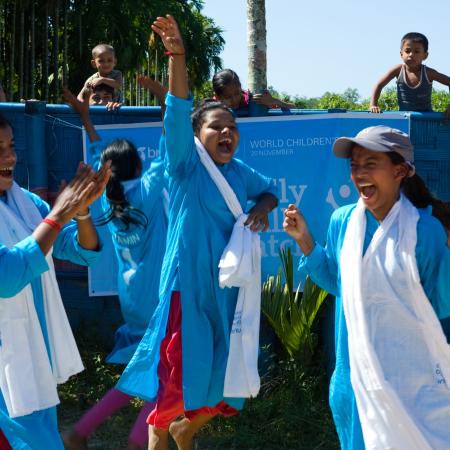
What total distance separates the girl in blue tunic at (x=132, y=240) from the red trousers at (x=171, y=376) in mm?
383

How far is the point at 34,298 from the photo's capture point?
3.58m

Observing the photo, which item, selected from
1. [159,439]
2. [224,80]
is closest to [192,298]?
[159,439]

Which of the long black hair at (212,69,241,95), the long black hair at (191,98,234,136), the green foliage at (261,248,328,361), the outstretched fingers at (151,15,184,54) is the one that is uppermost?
the outstretched fingers at (151,15,184,54)

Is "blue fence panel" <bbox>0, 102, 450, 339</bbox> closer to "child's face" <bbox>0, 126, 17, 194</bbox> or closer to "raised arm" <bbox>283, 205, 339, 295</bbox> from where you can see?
"raised arm" <bbox>283, 205, 339, 295</bbox>

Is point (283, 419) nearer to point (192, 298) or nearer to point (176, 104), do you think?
point (192, 298)

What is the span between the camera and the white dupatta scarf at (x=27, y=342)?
3.42m

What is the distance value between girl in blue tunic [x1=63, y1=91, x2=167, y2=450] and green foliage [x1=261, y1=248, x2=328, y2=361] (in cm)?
93

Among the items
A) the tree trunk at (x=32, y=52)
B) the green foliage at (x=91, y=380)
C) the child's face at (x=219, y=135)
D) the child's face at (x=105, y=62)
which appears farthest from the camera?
the tree trunk at (x=32, y=52)

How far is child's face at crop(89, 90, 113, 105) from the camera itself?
6.98 m

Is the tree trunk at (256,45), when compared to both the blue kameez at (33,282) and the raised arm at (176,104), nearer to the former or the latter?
the raised arm at (176,104)

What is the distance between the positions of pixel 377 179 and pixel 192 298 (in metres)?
1.15

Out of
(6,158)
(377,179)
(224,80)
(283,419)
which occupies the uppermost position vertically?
(224,80)

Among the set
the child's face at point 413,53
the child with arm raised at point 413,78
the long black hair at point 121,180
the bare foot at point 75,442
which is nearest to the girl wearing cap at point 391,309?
the long black hair at point 121,180

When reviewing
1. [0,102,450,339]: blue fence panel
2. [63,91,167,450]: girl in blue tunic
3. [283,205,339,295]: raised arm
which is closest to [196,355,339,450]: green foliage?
[63,91,167,450]: girl in blue tunic
